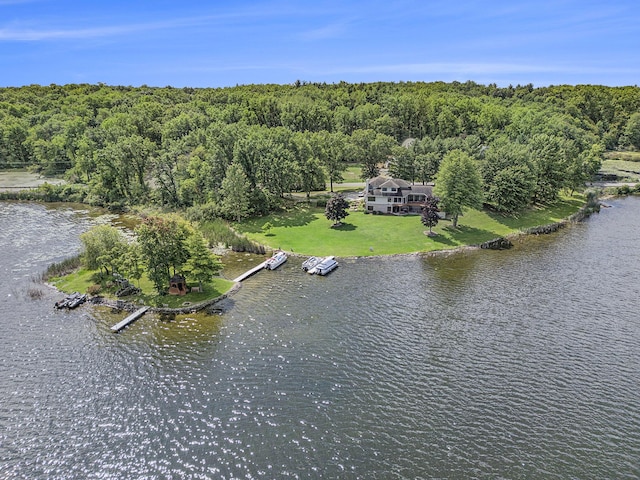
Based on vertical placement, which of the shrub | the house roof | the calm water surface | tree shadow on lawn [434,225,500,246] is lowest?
the calm water surface

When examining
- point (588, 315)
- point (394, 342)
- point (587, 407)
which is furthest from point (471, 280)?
point (587, 407)

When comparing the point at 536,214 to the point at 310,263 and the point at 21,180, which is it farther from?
the point at 21,180

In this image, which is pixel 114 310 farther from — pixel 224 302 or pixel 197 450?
pixel 197 450

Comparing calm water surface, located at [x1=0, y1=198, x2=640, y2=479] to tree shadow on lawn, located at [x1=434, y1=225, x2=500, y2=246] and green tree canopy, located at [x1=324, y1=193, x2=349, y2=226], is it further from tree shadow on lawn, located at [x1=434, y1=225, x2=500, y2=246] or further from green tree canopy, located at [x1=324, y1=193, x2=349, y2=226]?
green tree canopy, located at [x1=324, y1=193, x2=349, y2=226]

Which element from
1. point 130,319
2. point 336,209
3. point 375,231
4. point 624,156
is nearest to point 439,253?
point 375,231

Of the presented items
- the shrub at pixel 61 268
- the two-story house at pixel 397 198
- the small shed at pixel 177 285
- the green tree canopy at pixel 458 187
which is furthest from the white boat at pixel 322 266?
the shrub at pixel 61 268

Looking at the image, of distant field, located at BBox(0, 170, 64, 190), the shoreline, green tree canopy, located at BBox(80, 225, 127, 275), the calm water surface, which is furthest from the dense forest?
the calm water surface

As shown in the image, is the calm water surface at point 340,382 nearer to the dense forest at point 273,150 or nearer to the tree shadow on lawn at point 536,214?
the tree shadow on lawn at point 536,214
